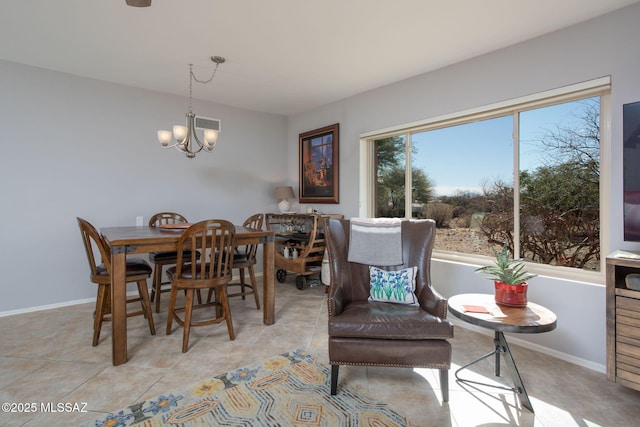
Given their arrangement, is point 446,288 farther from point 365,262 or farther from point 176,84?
point 176,84

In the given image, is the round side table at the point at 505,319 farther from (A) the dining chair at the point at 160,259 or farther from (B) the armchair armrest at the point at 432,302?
(A) the dining chair at the point at 160,259

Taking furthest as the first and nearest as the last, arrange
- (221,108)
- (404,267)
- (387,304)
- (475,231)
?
(221,108), (475,231), (404,267), (387,304)

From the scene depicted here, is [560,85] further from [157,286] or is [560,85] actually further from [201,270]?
[157,286]

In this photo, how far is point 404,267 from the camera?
2.36 metres

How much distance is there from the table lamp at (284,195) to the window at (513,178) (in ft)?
5.42

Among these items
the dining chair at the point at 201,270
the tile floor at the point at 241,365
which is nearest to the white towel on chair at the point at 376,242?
the tile floor at the point at 241,365

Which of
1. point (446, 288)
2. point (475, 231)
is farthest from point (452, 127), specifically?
point (446, 288)

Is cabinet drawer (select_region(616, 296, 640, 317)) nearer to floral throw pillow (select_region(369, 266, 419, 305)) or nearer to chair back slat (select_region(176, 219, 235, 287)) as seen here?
floral throw pillow (select_region(369, 266, 419, 305))

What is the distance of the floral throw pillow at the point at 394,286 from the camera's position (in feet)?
7.24

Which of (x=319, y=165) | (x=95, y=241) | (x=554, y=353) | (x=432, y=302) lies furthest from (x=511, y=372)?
Result: (x=319, y=165)

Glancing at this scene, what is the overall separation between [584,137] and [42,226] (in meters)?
5.08

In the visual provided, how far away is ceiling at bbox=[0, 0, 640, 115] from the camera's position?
2.21 meters

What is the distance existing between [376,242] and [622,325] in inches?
58.1

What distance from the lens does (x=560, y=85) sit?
7.88 feet
